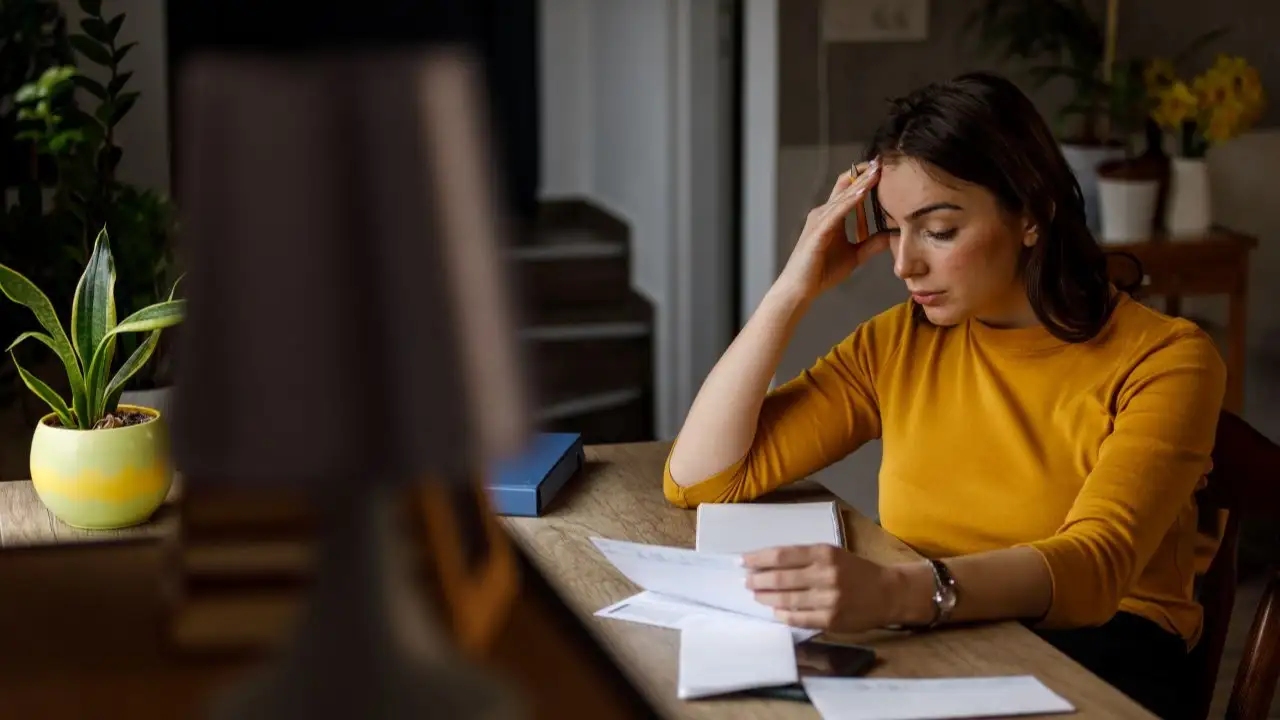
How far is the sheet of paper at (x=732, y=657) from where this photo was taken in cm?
108

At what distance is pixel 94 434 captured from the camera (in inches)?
56.2

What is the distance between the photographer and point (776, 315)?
5.35 ft

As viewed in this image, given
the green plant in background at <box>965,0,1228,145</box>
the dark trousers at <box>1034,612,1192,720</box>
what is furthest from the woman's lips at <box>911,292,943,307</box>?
the green plant in background at <box>965,0,1228,145</box>

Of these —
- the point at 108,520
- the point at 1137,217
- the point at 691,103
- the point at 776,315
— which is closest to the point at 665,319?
the point at 691,103

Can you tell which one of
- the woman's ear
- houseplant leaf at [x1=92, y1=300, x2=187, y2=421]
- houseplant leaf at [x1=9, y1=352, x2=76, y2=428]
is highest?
the woman's ear

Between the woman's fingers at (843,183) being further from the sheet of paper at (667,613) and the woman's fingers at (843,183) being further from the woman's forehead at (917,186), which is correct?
the sheet of paper at (667,613)

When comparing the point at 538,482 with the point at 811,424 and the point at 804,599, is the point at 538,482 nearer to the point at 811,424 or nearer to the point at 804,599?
the point at 811,424

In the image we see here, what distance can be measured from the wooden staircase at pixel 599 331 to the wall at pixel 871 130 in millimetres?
724

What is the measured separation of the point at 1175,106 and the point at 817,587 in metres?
2.30

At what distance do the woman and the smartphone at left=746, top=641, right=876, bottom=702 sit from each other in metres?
0.28

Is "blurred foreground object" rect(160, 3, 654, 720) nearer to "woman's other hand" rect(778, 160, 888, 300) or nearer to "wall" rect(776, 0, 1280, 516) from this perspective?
"woman's other hand" rect(778, 160, 888, 300)

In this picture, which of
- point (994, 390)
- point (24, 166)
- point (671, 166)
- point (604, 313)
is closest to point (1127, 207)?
point (671, 166)

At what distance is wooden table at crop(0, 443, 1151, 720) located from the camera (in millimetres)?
324

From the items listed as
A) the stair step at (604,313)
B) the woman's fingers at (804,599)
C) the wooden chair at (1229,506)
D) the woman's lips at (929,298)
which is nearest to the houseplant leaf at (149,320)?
the woman's fingers at (804,599)
